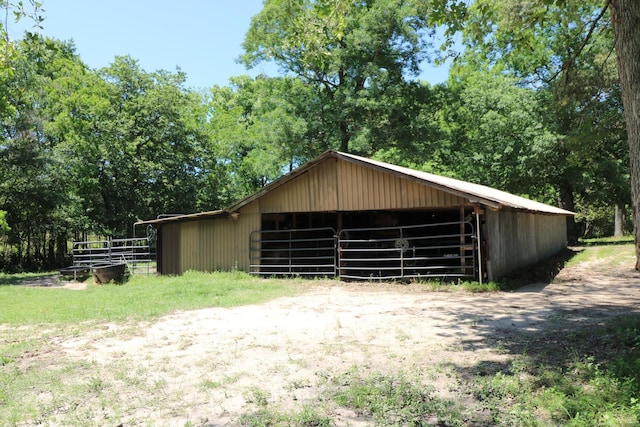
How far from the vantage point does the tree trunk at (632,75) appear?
4641 mm

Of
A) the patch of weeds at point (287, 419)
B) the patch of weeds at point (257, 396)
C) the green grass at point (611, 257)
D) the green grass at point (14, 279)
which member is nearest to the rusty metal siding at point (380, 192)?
the green grass at point (611, 257)

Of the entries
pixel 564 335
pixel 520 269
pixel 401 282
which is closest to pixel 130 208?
pixel 401 282

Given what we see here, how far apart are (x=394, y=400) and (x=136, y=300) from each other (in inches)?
321

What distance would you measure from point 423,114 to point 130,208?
17.6 m

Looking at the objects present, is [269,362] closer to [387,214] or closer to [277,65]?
[387,214]

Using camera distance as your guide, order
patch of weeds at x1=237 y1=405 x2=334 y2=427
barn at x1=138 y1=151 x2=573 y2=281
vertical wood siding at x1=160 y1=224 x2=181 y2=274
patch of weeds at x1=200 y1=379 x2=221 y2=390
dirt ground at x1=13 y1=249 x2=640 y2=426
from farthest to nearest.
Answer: vertical wood siding at x1=160 y1=224 x2=181 y2=274
barn at x1=138 y1=151 x2=573 y2=281
patch of weeds at x1=200 y1=379 x2=221 y2=390
dirt ground at x1=13 y1=249 x2=640 y2=426
patch of weeds at x1=237 y1=405 x2=334 y2=427

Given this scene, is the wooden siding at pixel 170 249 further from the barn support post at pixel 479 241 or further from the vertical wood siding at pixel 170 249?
the barn support post at pixel 479 241

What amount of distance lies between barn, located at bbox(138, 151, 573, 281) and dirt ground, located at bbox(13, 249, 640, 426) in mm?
2350

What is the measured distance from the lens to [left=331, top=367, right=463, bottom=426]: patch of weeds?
3.72 meters

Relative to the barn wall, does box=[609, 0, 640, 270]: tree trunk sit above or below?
above

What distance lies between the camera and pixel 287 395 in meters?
4.35

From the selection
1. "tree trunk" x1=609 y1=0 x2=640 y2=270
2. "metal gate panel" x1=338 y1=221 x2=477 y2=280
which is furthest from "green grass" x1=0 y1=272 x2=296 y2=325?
"tree trunk" x1=609 y1=0 x2=640 y2=270

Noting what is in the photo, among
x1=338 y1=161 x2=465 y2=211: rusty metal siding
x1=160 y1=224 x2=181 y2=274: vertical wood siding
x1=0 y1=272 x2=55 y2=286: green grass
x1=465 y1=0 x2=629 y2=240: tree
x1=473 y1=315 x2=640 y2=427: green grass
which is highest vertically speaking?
x1=465 y1=0 x2=629 y2=240: tree

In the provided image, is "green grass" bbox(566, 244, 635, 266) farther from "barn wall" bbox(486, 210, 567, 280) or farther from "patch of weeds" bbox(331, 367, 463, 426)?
"patch of weeds" bbox(331, 367, 463, 426)
